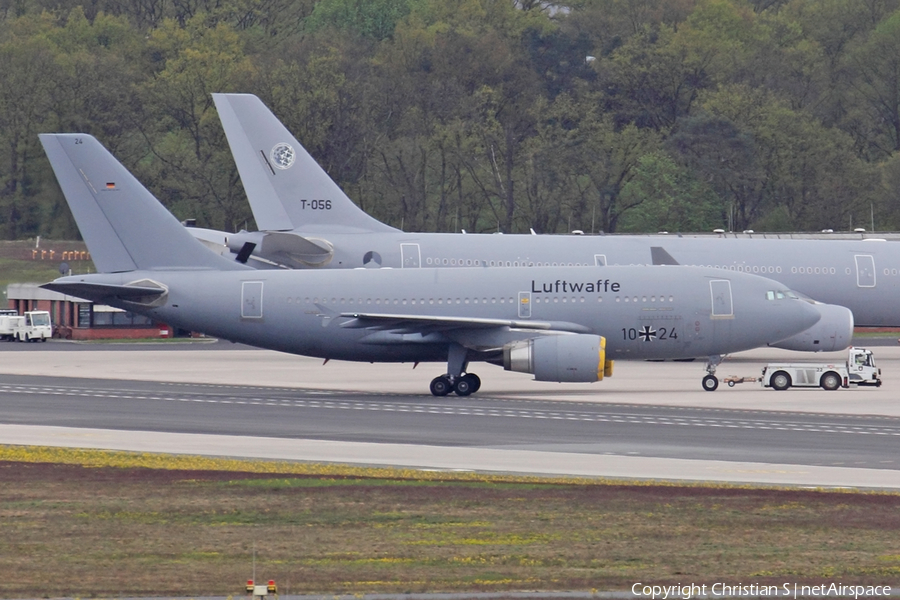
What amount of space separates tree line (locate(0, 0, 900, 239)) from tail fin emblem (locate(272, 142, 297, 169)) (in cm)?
5271

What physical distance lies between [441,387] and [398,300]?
3.42 m

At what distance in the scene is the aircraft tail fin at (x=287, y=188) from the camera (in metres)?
64.7

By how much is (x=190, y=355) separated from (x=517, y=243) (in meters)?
18.3

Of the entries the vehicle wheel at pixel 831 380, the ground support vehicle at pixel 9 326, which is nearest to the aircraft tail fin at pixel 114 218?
the vehicle wheel at pixel 831 380

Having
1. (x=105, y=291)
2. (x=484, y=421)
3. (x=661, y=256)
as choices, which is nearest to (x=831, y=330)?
(x=661, y=256)

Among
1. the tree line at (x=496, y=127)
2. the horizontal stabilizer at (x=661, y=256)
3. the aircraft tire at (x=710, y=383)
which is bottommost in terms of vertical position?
the aircraft tire at (x=710, y=383)

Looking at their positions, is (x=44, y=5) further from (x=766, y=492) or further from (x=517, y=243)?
(x=766, y=492)

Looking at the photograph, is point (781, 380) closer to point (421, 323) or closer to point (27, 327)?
point (421, 323)

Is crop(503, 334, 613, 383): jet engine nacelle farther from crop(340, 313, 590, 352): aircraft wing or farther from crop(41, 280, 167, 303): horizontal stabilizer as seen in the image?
crop(41, 280, 167, 303): horizontal stabilizer

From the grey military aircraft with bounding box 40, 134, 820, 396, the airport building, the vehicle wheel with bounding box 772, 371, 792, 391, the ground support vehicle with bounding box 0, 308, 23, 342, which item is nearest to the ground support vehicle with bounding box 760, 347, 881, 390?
the vehicle wheel with bounding box 772, 371, 792, 391

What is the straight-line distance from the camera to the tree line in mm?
120062

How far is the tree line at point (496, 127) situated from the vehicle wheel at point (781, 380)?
228ft

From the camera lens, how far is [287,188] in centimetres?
6494

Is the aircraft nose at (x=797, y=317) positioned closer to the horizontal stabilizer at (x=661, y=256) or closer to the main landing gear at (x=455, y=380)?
the horizontal stabilizer at (x=661, y=256)
